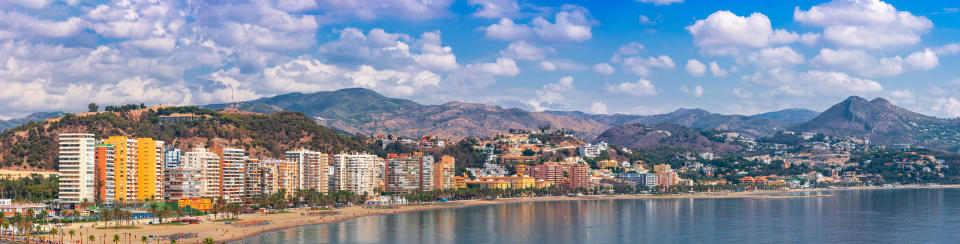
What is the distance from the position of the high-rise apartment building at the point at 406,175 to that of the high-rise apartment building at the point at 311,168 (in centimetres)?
2304

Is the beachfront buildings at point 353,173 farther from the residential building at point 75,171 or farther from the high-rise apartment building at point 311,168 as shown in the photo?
the residential building at point 75,171

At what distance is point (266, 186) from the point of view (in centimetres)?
15338

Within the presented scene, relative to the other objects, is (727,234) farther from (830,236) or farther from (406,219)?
(406,219)

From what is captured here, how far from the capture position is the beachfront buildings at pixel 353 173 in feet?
599

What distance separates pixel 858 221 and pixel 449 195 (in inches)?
3553

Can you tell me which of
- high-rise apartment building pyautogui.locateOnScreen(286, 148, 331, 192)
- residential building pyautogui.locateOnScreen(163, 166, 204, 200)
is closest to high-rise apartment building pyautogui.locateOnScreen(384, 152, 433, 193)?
high-rise apartment building pyautogui.locateOnScreen(286, 148, 331, 192)

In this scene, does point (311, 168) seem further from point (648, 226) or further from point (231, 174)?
point (648, 226)

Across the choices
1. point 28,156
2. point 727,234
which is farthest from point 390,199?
point 727,234

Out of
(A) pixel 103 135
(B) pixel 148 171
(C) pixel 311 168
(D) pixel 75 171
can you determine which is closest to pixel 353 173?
(C) pixel 311 168

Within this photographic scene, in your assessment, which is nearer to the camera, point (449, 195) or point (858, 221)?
point (858, 221)

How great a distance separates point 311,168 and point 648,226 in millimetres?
74481

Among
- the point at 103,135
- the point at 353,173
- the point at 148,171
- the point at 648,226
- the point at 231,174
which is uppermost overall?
the point at 103,135

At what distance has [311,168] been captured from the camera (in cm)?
17050

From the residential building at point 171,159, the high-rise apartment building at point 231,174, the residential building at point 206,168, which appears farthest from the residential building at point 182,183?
the residential building at point 171,159
